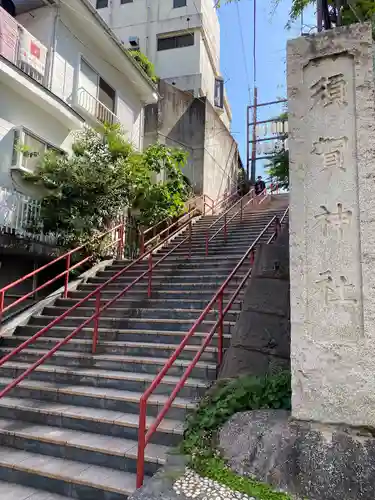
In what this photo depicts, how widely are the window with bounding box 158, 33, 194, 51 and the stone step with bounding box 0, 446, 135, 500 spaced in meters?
22.4

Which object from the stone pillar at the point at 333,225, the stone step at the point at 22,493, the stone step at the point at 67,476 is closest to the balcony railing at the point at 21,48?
the stone pillar at the point at 333,225

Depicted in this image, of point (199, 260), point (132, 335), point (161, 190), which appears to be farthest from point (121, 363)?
point (161, 190)

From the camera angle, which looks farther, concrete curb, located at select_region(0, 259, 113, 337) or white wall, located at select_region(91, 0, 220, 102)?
white wall, located at select_region(91, 0, 220, 102)

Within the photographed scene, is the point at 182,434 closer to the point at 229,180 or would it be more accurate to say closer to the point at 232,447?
the point at 232,447

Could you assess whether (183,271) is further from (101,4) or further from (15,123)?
(101,4)

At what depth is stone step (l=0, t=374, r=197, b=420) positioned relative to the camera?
4316 millimetres

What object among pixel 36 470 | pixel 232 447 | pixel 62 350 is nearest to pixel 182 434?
pixel 232 447

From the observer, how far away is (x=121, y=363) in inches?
211

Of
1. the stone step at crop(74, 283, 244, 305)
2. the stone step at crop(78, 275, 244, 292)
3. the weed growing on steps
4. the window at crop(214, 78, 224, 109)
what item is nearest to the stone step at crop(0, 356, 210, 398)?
the weed growing on steps

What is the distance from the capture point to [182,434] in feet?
12.1

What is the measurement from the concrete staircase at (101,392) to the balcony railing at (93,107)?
18.4 ft

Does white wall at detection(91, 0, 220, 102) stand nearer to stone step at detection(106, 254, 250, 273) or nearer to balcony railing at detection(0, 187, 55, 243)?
stone step at detection(106, 254, 250, 273)

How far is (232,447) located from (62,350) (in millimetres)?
3708

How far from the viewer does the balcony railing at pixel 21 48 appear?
27.4 feet
